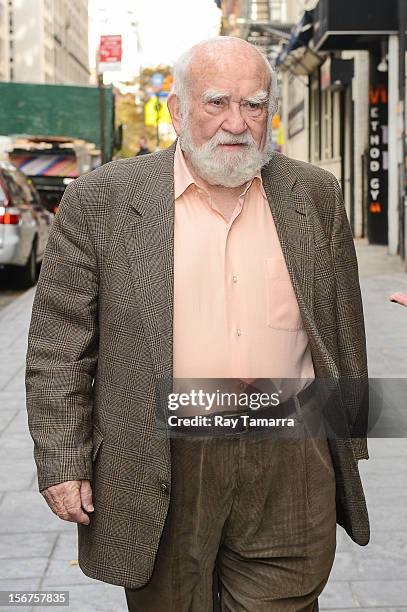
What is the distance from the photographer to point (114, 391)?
2664mm

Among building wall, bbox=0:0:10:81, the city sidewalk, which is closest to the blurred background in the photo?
the city sidewalk

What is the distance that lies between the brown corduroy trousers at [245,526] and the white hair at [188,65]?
0.80 meters

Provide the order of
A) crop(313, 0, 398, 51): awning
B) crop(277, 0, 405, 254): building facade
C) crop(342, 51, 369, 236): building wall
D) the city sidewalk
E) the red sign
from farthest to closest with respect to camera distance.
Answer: the red sign → crop(342, 51, 369, 236): building wall → crop(277, 0, 405, 254): building facade → crop(313, 0, 398, 51): awning → the city sidewalk

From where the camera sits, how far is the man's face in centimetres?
262

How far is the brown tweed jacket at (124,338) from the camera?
2629 mm

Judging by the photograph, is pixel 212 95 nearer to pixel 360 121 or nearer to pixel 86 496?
pixel 86 496

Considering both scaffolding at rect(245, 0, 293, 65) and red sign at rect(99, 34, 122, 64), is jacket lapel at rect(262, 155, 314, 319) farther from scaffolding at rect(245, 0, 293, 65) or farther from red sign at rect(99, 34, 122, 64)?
scaffolding at rect(245, 0, 293, 65)

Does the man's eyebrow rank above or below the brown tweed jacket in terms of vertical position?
above

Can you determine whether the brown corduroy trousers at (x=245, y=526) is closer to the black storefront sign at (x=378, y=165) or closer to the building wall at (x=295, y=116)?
the black storefront sign at (x=378, y=165)

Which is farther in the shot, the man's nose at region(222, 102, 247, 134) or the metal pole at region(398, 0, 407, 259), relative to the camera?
the metal pole at region(398, 0, 407, 259)

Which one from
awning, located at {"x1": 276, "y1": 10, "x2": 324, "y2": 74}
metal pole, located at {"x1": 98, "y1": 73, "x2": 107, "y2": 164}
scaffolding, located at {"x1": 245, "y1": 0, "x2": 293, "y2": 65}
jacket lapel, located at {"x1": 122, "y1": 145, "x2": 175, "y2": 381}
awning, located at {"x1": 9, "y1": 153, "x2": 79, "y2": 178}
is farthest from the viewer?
scaffolding, located at {"x1": 245, "y1": 0, "x2": 293, "y2": 65}

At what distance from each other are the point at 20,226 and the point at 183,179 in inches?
456

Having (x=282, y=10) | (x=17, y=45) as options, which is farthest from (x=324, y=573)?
(x=17, y=45)

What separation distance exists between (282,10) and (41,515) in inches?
1380
